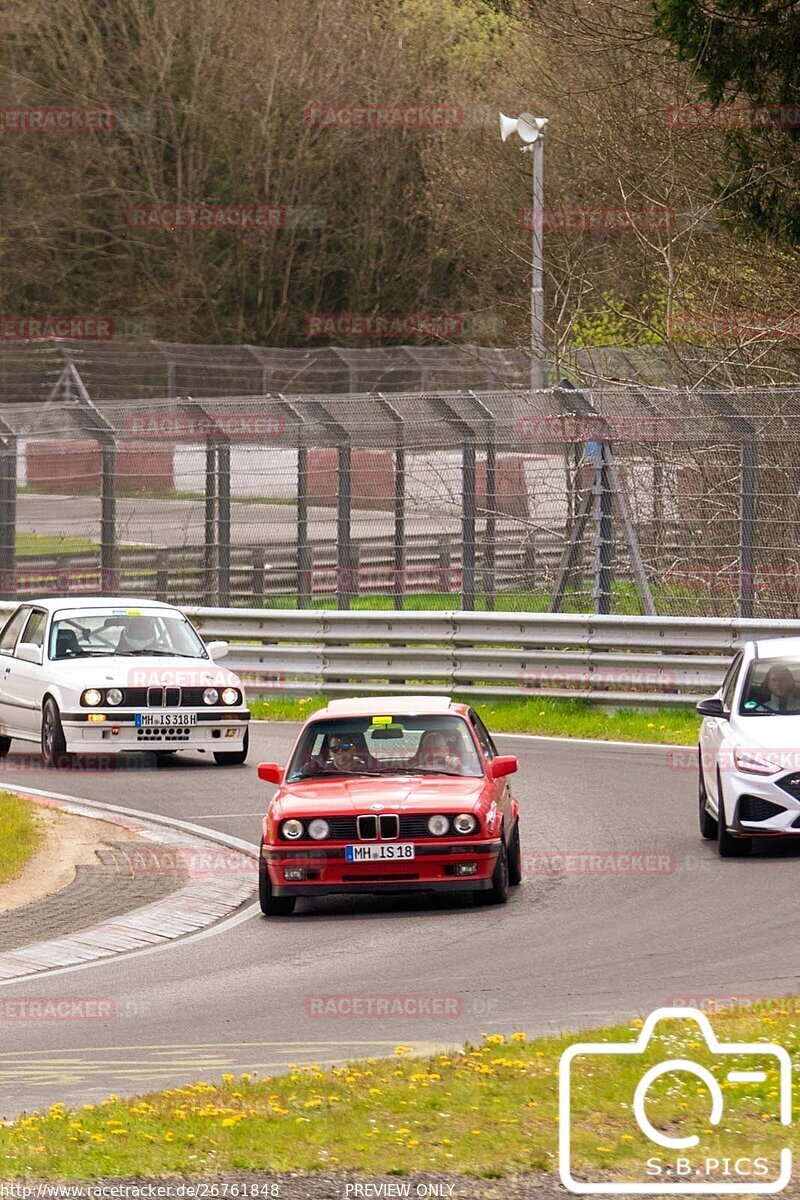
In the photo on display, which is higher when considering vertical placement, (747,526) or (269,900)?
(747,526)

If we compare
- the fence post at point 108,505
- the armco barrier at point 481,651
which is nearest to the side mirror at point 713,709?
the armco barrier at point 481,651

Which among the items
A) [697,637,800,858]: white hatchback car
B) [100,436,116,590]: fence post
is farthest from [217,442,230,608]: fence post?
[697,637,800,858]: white hatchback car

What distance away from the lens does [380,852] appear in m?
12.4

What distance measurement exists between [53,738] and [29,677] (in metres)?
0.79

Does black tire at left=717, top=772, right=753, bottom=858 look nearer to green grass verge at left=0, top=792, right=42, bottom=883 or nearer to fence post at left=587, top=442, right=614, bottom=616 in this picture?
green grass verge at left=0, top=792, right=42, bottom=883

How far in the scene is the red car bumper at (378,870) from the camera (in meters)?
12.4

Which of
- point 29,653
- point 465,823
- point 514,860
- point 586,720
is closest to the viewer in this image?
point 465,823

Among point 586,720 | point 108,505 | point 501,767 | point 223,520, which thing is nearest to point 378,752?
point 501,767

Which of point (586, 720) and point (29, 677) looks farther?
point (586, 720)

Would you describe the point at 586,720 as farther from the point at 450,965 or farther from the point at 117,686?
the point at 450,965

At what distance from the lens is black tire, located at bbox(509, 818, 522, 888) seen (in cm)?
1318

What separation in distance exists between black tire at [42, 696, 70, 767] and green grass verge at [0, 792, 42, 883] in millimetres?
2501

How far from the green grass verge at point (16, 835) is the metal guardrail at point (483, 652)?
7526 mm

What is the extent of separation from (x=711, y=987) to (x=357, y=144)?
49.5 metres
